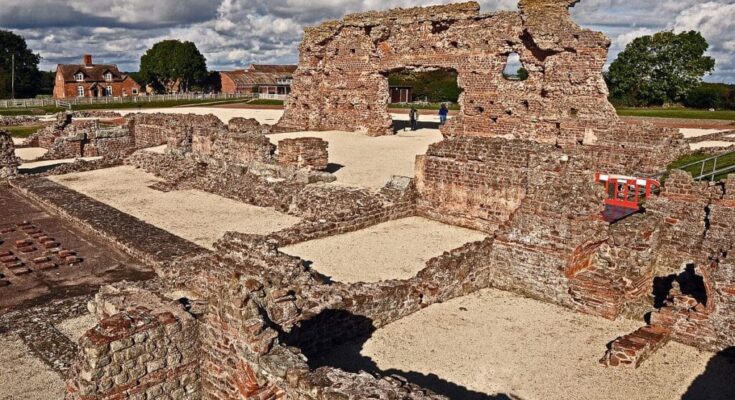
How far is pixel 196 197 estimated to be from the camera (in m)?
16.6

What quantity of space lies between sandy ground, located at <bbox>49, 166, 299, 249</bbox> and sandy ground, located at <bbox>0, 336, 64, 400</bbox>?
449 cm

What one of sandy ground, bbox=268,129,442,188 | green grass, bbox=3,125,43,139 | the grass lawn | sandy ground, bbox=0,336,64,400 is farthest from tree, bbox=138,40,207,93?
sandy ground, bbox=0,336,64,400

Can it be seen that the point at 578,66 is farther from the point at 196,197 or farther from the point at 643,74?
the point at 643,74

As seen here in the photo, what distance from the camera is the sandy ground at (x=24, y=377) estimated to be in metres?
6.95

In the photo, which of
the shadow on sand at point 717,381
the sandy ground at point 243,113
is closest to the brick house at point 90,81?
the sandy ground at point 243,113

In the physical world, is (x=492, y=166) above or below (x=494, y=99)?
below

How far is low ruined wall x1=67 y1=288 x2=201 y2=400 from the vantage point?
564cm

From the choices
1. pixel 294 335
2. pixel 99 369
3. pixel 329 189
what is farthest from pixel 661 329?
pixel 329 189

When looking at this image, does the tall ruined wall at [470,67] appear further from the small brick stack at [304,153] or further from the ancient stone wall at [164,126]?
the small brick stack at [304,153]

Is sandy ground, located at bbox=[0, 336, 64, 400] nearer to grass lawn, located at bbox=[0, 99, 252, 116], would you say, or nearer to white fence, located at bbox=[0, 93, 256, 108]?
grass lawn, located at bbox=[0, 99, 252, 116]

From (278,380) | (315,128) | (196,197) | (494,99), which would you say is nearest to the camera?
(278,380)

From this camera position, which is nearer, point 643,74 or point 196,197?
point 196,197

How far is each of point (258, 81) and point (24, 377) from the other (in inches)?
3081

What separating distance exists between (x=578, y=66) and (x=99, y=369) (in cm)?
1736
